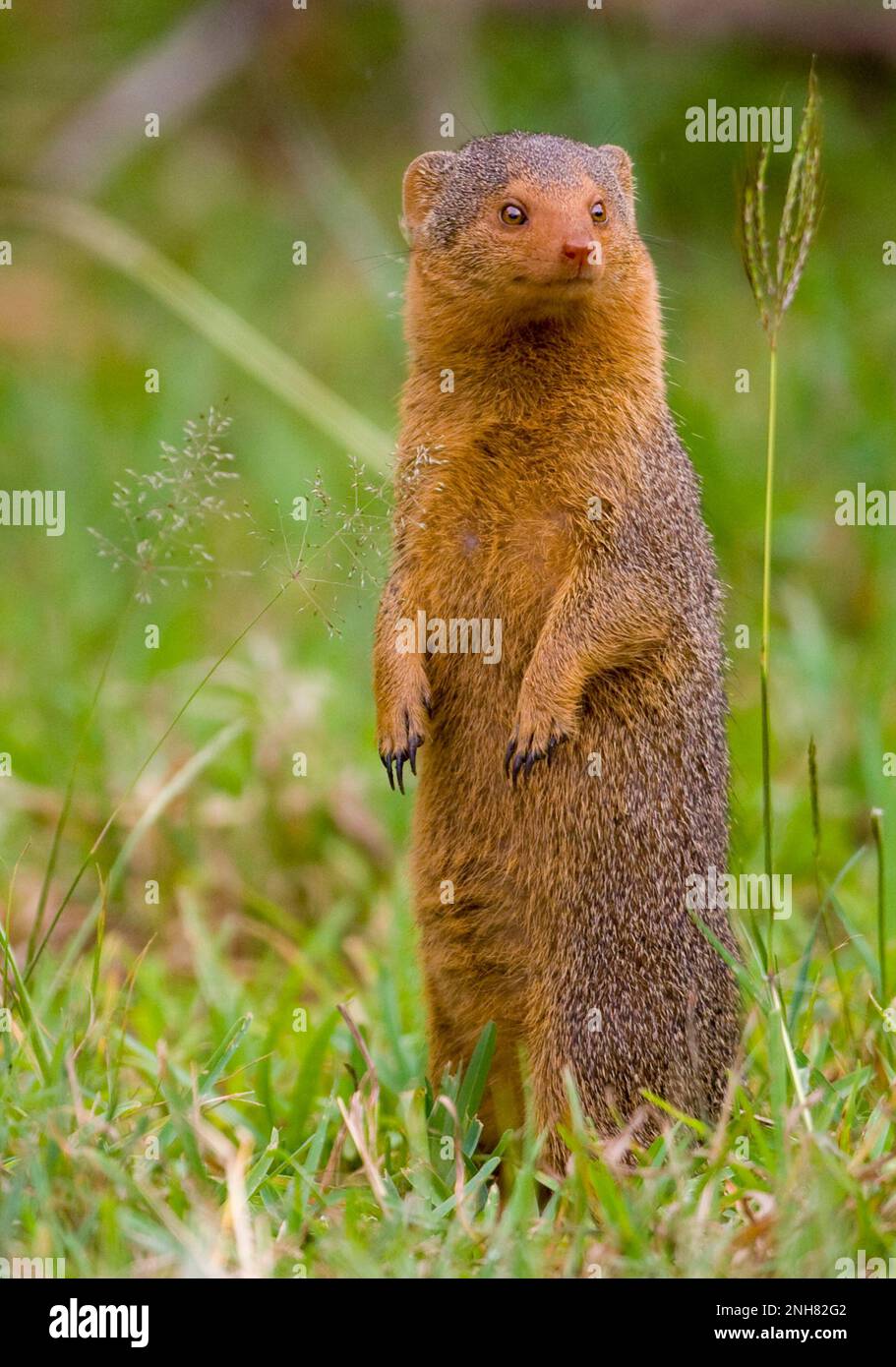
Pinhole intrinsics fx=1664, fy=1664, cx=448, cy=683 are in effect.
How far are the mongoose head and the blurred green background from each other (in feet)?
0.98

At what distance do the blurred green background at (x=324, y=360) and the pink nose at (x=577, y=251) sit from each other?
0.76 meters

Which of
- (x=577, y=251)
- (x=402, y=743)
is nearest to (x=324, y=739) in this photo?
(x=402, y=743)

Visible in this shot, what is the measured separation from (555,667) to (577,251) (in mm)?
939

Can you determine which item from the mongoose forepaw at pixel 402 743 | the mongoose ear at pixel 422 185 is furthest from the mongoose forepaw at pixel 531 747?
the mongoose ear at pixel 422 185

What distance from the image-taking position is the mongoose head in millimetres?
3834

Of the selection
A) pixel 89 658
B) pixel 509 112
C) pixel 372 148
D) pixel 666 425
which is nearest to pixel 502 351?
pixel 666 425

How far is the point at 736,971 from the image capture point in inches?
146

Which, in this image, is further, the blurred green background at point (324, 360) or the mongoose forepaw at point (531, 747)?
the blurred green background at point (324, 360)

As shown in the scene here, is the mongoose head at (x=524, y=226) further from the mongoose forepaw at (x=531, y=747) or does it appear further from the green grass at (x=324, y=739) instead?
the mongoose forepaw at (x=531, y=747)

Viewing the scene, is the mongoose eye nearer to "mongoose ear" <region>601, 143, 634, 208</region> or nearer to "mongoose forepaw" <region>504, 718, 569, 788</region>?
"mongoose ear" <region>601, 143, 634, 208</region>

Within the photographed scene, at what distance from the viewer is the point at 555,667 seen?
3.77 m

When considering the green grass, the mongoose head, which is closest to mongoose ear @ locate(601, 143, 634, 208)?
the mongoose head

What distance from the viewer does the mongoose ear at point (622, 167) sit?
4.30 metres
